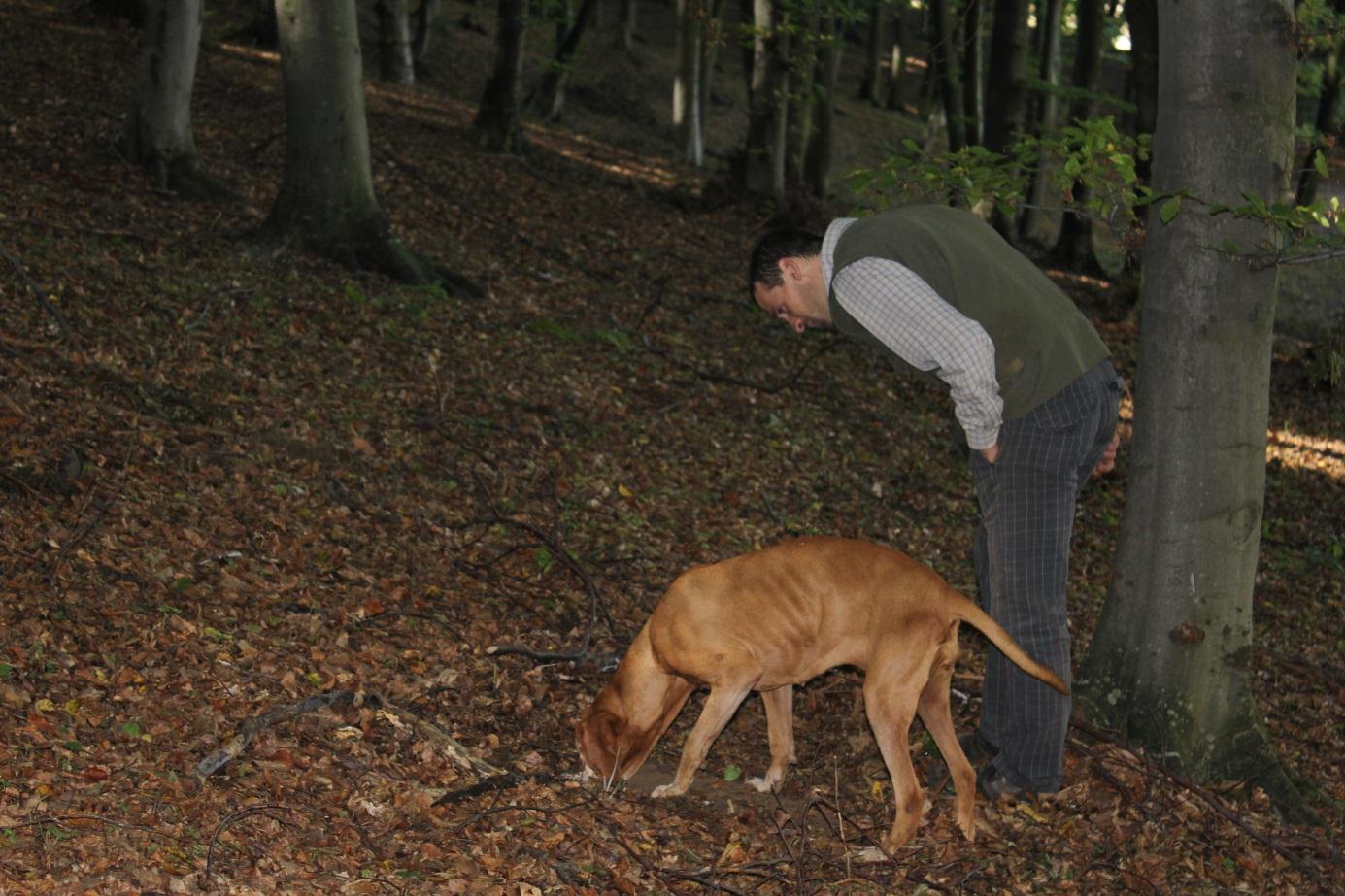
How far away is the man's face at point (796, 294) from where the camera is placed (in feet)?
16.2

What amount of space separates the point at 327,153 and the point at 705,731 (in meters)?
6.44

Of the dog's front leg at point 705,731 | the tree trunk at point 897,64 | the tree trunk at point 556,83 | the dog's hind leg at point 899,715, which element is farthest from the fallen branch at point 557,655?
the tree trunk at point 897,64

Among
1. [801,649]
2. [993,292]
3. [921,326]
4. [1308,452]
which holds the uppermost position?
[993,292]

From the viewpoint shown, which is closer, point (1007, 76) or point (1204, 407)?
point (1204, 407)

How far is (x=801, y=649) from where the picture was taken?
5.16 metres

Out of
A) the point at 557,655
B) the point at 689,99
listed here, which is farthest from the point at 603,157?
the point at 557,655

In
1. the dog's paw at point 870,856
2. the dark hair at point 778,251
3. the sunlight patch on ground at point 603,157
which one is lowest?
the dog's paw at point 870,856

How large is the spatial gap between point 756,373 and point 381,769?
6.58m

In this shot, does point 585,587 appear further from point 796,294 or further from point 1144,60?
point 1144,60

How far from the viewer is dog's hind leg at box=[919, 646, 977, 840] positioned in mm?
5164

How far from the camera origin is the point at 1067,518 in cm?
507

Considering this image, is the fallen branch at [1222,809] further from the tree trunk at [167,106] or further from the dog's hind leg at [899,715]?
the tree trunk at [167,106]

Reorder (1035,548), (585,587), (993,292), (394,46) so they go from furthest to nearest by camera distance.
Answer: (394,46)
(585,587)
(1035,548)
(993,292)

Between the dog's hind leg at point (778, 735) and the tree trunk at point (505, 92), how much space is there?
1088 centimetres
